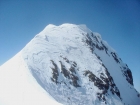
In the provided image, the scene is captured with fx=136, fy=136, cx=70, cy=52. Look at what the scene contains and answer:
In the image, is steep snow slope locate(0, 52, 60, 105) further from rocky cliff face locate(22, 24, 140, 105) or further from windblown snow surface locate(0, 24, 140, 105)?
rocky cliff face locate(22, 24, 140, 105)

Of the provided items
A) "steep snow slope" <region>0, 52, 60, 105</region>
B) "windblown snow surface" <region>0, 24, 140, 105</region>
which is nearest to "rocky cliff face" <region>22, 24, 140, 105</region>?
"windblown snow surface" <region>0, 24, 140, 105</region>

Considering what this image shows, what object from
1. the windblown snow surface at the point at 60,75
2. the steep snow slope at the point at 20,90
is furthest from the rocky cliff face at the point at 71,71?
the steep snow slope at the point at 20,90

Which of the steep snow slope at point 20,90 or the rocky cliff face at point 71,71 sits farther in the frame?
the rocky cliff face at point 71,71

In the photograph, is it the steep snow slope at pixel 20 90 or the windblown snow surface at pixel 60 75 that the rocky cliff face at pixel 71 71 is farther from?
the steep snow slope at pixel 20 90

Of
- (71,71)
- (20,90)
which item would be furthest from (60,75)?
(20,90)

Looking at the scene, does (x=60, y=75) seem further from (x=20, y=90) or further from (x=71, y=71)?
(x=20, y=90)

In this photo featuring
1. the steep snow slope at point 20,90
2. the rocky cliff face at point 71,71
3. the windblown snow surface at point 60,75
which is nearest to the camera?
the steep snow slope at point 20,90

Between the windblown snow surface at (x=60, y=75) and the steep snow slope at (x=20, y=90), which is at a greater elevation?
the windblown snow surface at (x=60, y=75)

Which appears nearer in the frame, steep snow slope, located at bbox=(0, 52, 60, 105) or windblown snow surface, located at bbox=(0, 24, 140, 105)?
steep snow slope, located at bbox=(0, 52, 60, 105)
